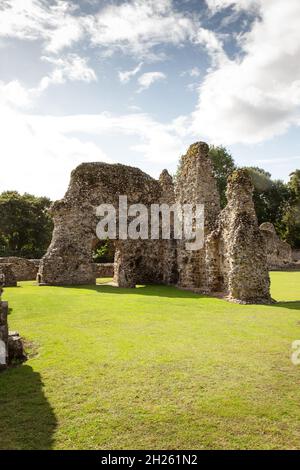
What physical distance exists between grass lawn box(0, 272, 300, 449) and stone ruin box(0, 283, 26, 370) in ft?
0.87

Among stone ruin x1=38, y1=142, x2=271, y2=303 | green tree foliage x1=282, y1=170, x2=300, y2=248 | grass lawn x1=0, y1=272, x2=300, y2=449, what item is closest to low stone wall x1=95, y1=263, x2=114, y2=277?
stone ruin x1=38, y1=142, x2=271, y2=303

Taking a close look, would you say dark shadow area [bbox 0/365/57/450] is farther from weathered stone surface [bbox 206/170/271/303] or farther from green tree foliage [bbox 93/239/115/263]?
green tree foliage [bbox 93/239/115/263]

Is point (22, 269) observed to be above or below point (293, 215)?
below

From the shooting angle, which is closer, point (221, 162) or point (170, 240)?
point (170, 240)

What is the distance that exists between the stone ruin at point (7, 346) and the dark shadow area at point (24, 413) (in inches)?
14.3

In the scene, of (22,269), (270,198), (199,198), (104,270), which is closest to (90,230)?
(199,198)

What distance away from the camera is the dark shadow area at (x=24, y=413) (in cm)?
385

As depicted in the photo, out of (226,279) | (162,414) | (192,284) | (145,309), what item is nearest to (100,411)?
(162,414)

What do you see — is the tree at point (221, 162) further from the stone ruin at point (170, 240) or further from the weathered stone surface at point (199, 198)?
the weathered stone surface at point (199, 198)

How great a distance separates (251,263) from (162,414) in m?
9.97

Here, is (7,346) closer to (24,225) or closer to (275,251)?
(275,251)

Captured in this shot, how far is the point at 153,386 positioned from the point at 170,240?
16542 millimetres

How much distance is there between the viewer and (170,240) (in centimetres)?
2161
